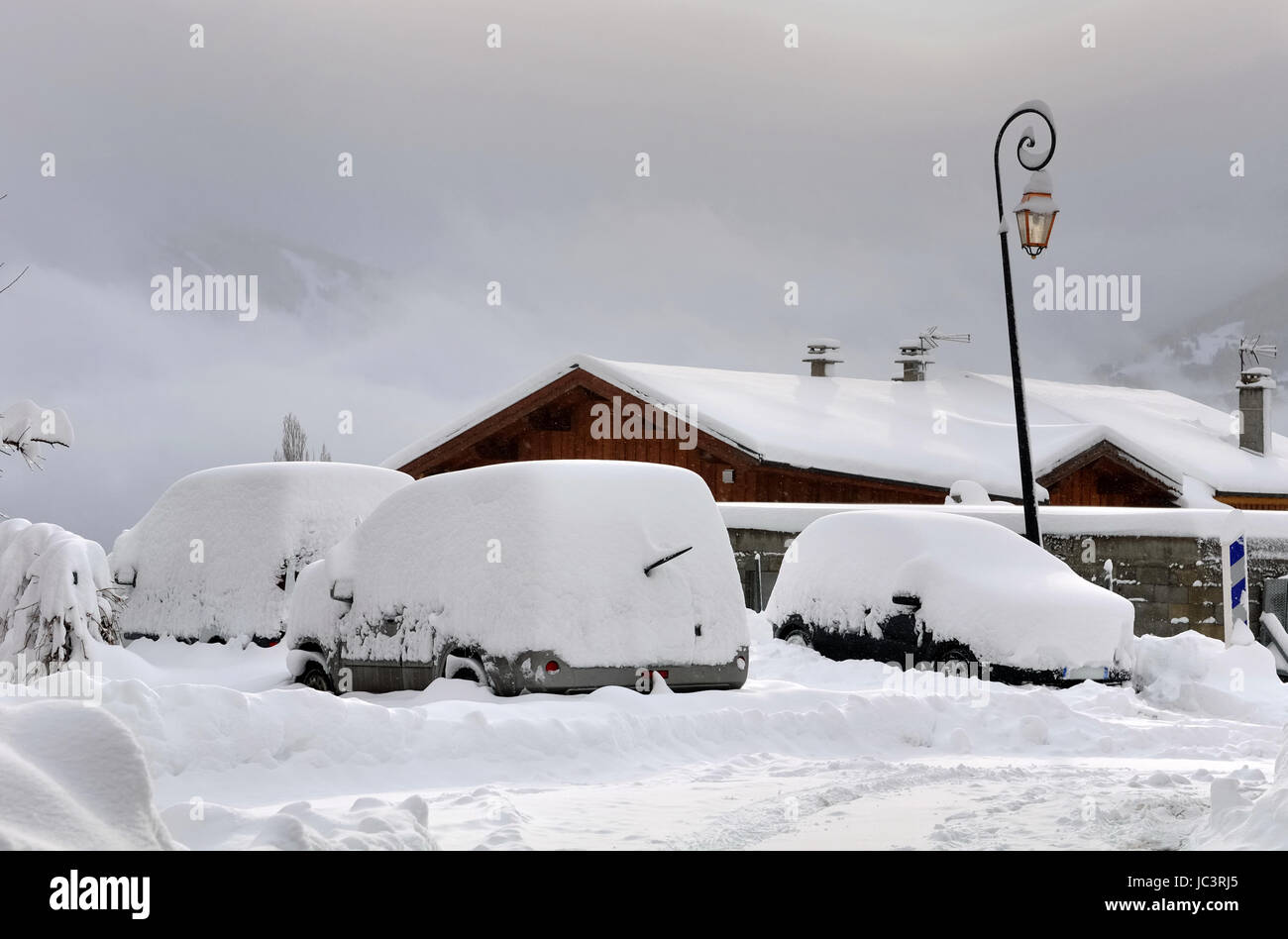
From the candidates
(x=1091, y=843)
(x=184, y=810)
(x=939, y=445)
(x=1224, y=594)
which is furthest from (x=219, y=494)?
(x=939, y=445)

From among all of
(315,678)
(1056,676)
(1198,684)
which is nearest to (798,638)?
(1056,676)

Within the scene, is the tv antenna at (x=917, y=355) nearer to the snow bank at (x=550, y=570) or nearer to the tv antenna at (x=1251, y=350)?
the tv antenna at (x=1251, y=350)

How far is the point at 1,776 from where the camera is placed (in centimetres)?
365

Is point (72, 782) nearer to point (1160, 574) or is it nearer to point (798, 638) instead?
point (798, 638)

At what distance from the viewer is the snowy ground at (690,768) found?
624 cm

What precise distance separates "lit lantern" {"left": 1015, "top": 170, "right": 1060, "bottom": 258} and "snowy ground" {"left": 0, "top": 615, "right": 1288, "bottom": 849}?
634 cm

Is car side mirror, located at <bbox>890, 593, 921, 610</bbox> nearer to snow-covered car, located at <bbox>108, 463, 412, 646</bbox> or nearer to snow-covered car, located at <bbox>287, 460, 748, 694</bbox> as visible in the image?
snow-covered car, located at <bbox>287, 460, 748, 694</bbox>

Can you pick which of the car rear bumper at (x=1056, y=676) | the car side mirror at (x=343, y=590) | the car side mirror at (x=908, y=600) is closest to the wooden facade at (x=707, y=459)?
the car side mirror at (x=908, y=600)

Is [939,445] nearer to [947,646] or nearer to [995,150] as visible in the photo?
[995,150]

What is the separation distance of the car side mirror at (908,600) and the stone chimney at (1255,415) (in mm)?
28364

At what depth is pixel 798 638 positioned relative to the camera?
48.1ft

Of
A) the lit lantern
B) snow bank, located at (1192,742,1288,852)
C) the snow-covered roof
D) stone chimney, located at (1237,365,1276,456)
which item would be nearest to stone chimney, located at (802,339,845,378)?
the snow-covered roof
